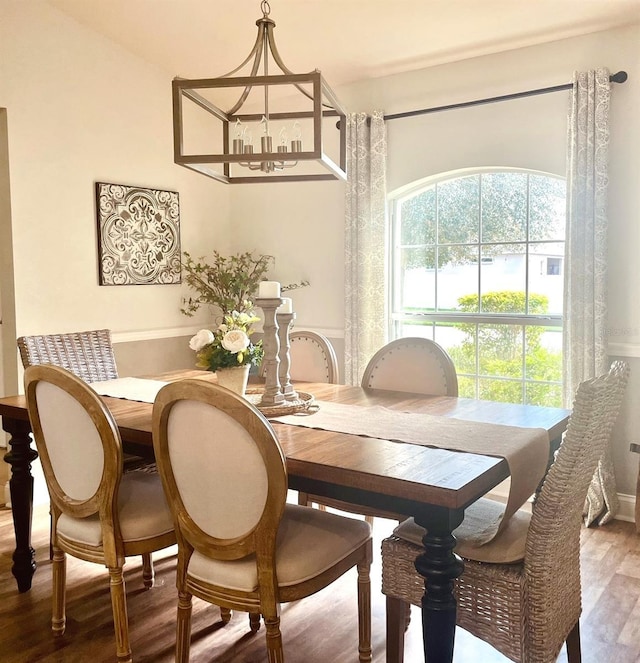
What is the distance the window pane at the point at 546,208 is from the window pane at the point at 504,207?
0.16ft

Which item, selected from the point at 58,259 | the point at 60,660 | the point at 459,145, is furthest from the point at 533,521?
the point at 58,259

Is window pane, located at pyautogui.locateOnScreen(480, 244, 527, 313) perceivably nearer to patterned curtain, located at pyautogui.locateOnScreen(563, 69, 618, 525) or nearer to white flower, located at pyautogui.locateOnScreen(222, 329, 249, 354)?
patterned curtain, located at pyautogui.locateOnScreen(563, 69, 618, 525)

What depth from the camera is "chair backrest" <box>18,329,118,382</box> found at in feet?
10.4

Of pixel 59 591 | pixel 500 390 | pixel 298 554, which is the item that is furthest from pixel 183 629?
pixel 500 390

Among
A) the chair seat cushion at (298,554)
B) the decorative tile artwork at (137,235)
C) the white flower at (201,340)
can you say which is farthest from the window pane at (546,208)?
the decorative tile artwork at (137,235)

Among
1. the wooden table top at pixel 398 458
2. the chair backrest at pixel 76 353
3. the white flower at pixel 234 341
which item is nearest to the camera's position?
the wooden table top at pixel 398 458

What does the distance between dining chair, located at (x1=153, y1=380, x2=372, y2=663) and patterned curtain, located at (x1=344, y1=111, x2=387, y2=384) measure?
2438 mm

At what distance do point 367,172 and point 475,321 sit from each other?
1202 millimetres

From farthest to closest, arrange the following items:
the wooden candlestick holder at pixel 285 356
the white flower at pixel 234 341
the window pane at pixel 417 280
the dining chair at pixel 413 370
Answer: the window pane at pixel 417 280 < the dining chair at pixel 413 370 < the wooden candlestick holder at pixel 285 356 < the white flower at pixel 234 341

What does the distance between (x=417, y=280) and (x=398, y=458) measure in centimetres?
265

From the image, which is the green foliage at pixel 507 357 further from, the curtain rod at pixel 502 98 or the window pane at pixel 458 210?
the curtain rod at pixel 502 98

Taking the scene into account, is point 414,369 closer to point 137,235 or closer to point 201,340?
point 201,340

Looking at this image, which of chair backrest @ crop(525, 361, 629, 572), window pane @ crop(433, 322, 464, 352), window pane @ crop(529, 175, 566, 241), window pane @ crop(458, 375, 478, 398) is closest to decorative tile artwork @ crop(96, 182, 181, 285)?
window pane @ crop(433, 322, 464, 352)

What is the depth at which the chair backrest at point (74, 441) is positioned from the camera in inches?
84.2
